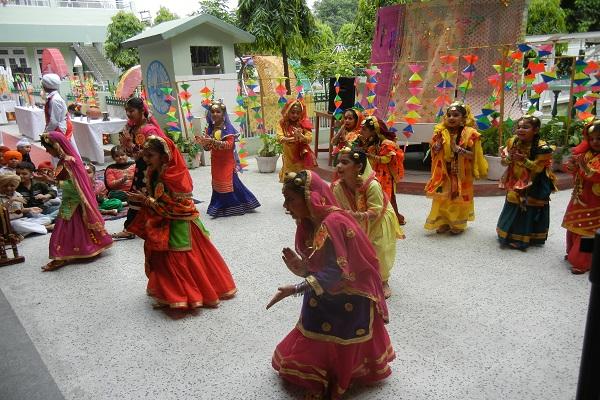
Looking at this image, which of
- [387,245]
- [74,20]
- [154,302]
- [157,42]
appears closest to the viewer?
[387,245]

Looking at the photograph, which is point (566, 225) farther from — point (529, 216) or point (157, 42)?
point (157, 42)

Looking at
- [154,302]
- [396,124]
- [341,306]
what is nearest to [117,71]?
[396,124]

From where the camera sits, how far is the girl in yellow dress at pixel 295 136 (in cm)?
639

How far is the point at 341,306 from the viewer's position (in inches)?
102

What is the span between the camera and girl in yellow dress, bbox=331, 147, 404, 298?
3441mm

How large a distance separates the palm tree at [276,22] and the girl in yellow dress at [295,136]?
6423mm

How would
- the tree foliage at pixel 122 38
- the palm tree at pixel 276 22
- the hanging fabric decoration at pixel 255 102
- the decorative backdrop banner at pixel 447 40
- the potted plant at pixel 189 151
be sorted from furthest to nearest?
the tree foliage at pixel 122 38, the palm tree at pixel 276 22, the potted plant at pixel 189 151, the hanging fabric decoration at pixel 255 102, the decorative backdrop banner at pixel 447 40

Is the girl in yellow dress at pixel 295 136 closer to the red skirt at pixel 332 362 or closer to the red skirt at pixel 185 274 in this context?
the red skirt at pixel 185 274

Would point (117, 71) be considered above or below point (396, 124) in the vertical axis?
above

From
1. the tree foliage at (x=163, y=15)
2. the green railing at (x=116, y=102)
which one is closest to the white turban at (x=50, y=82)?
the green railing at (x=116, y=102)

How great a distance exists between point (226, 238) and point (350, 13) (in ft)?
96.9

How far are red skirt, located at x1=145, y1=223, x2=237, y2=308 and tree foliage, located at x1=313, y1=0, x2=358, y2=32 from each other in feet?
98.6

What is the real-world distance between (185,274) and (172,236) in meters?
0.35

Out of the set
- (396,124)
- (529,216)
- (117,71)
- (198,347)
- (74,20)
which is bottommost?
(198,347)
